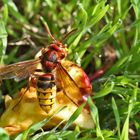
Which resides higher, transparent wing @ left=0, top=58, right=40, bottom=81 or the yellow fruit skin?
transparent wing @ left=0, top=58, right=40, bottom=81

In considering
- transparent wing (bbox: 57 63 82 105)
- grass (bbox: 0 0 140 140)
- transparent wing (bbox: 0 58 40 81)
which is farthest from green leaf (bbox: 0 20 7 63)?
transparent wing (bbox: 57 63 82 105)

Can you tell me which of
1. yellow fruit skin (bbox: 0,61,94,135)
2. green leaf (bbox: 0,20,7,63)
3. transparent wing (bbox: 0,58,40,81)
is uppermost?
green leaf (bbox: 0,20,7,63)

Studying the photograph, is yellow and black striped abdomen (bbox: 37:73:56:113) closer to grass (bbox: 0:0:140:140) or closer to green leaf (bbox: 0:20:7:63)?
grass (bbox: 0:0:140:140)

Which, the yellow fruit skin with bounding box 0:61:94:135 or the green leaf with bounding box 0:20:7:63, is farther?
the green leaf with bounding box 0:20:7:63

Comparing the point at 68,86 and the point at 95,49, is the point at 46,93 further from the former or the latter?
the point at 95,49

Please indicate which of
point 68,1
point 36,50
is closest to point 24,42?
point 36,50

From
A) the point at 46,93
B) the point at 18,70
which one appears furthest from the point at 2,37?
the point at 46,93

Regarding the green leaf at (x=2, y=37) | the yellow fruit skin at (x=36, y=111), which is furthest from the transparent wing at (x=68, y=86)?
the green leaf at (x=2, y=37)
